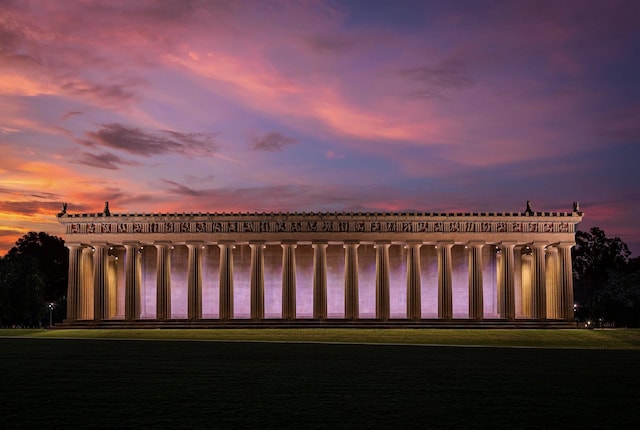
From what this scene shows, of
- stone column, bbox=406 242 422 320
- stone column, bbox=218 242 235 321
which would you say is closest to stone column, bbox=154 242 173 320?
stone column, bbox=218 242 235 321

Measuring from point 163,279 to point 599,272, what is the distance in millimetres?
80102

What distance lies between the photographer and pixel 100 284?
81.8 metres

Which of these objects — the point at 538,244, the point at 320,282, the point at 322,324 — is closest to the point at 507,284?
the point at 538,244

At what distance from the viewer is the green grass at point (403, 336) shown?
59.2 metres

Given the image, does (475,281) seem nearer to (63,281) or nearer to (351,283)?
(351,283)

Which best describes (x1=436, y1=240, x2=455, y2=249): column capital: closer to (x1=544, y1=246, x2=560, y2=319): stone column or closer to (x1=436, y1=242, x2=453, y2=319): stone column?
(x1=436, y1=242, x2=453, y2=319): stone column

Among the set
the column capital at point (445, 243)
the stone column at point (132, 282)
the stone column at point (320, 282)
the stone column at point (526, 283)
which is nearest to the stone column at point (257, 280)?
the stone column at point (320, 282)

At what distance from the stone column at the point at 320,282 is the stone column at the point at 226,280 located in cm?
888

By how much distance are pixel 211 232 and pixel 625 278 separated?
2227 inches

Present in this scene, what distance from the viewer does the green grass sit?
59156mm

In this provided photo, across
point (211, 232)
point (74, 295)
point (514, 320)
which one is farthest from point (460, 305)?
point (74, 295)

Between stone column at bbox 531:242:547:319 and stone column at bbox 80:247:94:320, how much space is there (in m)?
48.0

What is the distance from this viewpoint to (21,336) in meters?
66.1

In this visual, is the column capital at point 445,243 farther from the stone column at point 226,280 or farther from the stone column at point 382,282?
the stone column at point 226,280
